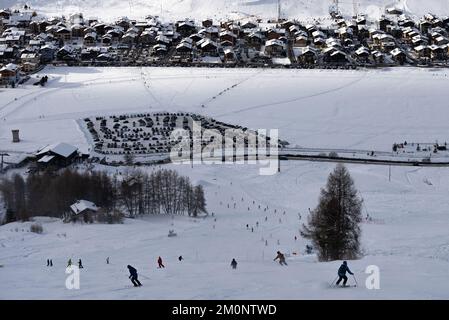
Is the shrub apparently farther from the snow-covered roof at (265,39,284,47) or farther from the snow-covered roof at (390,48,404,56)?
the snow-covered roof at (390,48,404,56)

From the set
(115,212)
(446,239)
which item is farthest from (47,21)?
(446,239)

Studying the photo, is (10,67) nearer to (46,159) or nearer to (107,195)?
(46,159)

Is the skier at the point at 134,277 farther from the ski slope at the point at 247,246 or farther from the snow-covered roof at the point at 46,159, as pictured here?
the snow-covered roof at the point at 46,159

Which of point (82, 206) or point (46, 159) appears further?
point (46, 159)

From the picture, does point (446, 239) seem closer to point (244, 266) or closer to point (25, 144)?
point (244, 266)

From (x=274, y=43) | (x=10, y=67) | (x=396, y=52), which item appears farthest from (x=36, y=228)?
(x=396, y=52)

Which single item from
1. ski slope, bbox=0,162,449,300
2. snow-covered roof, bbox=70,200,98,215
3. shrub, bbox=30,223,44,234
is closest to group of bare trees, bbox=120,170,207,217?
ski slope, bbox=0,162,449,300
